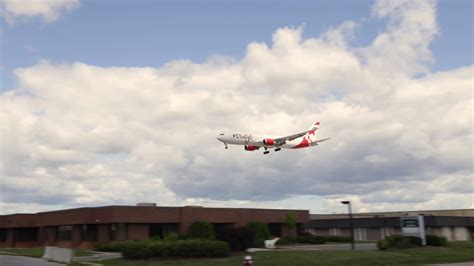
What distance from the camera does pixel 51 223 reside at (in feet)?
198

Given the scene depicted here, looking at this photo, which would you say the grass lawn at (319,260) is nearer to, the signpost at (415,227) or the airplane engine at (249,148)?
the signpost at (415,227)

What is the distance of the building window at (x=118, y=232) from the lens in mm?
52312

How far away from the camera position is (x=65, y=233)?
58.6m

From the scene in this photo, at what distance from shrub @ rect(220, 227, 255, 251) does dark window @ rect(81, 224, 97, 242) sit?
2095 centimetres

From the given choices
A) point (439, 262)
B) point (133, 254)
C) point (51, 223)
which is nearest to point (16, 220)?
point (51, 223)

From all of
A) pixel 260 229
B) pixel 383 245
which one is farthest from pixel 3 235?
pixel 383 245

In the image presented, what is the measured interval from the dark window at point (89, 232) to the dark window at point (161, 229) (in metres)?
5.60

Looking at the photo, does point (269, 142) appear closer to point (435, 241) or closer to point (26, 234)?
point (435, 241)

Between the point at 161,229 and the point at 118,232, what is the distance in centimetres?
486

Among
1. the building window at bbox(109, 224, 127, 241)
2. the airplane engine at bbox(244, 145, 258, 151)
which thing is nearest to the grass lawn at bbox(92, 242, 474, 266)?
the airplane engine at bbox(244, 145, 258, 151)

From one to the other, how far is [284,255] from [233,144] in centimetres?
1885

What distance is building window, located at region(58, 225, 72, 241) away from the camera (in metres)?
57.4

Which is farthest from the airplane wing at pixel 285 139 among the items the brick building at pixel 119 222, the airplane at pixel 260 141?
the brick building at pixel 119 222

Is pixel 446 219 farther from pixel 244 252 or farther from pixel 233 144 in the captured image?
pixel 244 252
